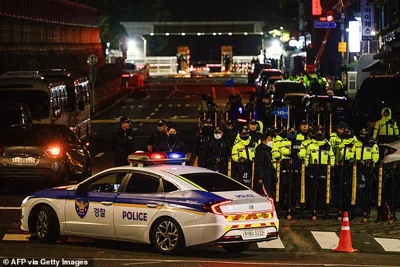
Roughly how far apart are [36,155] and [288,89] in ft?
77.9

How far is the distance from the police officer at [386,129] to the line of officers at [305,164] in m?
3.53

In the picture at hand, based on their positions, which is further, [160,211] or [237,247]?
[237,247]

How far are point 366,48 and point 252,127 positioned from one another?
119 ft

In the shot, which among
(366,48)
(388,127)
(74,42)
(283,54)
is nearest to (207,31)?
(283,54)

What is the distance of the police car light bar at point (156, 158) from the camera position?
1641 centimetres

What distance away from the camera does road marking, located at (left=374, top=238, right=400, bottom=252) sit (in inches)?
634

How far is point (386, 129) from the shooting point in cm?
2323

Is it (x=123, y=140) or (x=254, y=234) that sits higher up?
(x=123, y=140)

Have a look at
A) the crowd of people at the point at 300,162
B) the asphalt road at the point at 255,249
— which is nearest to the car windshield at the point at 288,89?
the asphalt road at the point at 255,249

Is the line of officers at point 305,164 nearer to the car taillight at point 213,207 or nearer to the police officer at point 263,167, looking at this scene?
the police officer at point 263,167

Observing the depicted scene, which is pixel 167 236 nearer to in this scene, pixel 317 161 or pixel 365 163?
pixel 317 161

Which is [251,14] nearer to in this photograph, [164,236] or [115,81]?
[115,81]

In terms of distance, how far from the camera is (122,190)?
590 inches

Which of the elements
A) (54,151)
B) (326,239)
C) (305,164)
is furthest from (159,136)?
(326,239)
